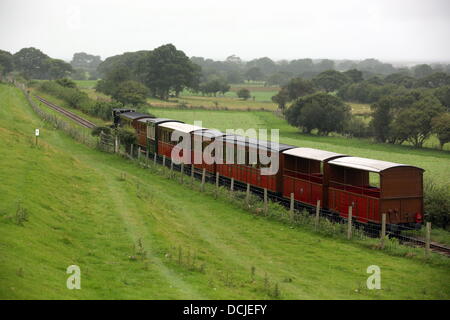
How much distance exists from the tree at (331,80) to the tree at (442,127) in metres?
65.4

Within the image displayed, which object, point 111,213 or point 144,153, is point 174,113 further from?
point 111,213

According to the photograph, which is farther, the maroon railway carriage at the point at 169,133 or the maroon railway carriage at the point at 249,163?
the maroon railway carriage at the point at 169,133

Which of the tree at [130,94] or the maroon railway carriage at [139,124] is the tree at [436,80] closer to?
the tree at [130,94]

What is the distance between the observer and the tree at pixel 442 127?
58562mm

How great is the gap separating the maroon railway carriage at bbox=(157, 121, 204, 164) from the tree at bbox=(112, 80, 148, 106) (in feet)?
122

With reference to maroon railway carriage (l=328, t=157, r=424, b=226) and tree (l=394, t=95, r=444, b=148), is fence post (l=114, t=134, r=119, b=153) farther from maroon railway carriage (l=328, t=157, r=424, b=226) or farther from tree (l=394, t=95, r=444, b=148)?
tree (l=394, t=95, r=444, b=148)

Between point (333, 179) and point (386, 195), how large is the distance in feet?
10.6

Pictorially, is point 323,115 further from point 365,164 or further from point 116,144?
point 365,164

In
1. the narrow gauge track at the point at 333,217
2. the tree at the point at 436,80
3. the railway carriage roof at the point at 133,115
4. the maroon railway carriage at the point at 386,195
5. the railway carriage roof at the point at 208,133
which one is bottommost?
the narrow gauge track at the point at 333,217

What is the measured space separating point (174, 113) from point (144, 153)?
42819 mm

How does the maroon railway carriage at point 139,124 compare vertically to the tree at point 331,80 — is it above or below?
below

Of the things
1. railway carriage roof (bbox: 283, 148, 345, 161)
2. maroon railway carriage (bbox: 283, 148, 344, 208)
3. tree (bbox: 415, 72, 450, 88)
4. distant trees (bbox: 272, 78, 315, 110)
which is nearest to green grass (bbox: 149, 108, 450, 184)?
distant trees (bbox: 272, 78, 315, 110)

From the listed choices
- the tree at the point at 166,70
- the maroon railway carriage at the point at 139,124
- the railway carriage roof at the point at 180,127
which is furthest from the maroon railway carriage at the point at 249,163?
the tree at the point at 166,70
